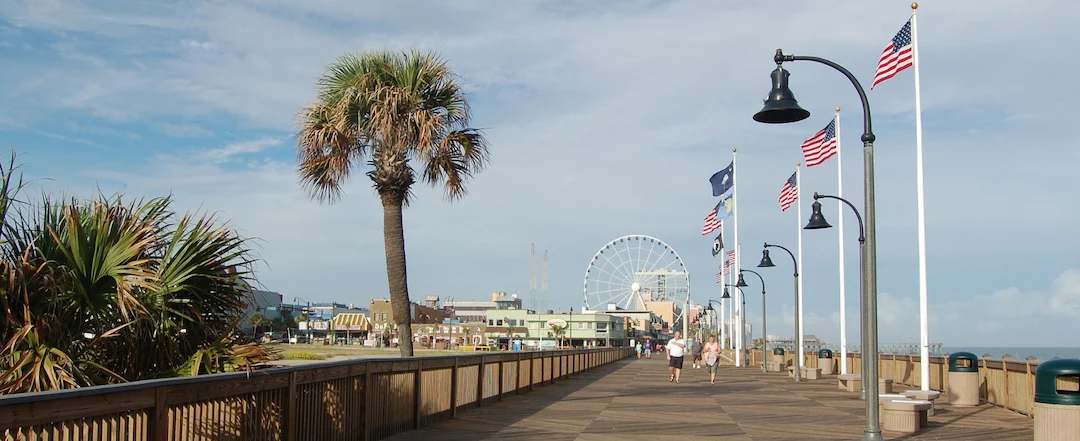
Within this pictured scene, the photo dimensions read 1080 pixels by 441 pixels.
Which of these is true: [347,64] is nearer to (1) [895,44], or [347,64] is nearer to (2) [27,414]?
(1) [895,44]

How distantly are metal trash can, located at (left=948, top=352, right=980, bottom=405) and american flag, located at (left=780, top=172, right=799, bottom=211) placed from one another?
16787mm

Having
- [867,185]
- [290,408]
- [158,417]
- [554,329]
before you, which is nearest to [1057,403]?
[867,185]

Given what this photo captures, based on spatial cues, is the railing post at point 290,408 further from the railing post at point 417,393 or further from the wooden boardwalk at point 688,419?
the railing post at point 417,393

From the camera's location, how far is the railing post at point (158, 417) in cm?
689

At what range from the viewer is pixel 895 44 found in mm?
22469

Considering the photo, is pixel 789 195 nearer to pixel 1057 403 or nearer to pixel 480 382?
pixel 480 382

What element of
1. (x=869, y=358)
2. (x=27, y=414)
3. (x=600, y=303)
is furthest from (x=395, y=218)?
(x=600, y=303)

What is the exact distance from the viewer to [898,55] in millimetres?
22297

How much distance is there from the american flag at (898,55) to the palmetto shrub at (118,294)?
1711 centimetres

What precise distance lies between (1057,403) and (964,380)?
8.33 m

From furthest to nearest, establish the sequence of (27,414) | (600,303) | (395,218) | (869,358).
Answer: (600,303) < (395,218) < (869,358) < (27,414)

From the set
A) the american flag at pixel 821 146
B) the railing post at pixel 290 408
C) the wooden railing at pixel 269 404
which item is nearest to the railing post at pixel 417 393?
the wooden railing at pixel 269 404

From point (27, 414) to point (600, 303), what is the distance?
115 metres

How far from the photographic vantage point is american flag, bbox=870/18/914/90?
73.0ft
